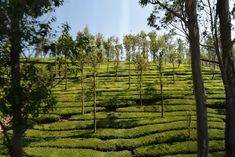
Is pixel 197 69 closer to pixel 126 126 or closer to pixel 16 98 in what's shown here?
pixel 16 98

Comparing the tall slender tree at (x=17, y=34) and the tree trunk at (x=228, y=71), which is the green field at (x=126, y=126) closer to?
the tree trunk at (x=228, y=71)

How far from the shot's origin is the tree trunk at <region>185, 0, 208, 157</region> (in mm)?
21328

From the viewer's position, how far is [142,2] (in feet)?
85.5

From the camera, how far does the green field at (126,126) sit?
43.7 m

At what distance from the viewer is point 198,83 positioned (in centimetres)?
2191

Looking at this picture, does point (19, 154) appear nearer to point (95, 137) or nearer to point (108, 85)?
point (95, 137)

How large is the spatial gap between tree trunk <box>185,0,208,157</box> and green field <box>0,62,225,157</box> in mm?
20217

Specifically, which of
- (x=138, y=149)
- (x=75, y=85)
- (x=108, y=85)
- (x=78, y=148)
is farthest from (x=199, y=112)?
(x=75, y=85)

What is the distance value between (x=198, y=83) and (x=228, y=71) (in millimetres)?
2034

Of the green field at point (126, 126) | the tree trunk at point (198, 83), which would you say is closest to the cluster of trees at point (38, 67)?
the tree trunk at point (198, 83)

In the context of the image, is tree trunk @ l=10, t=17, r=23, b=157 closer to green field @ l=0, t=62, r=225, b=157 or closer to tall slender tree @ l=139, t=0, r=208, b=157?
tall slender tree @ l=139, t=0, r=208, b=157

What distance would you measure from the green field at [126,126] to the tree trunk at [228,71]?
19.0m

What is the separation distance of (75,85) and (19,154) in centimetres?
7062

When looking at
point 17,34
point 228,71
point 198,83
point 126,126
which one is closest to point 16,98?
point 17,34
